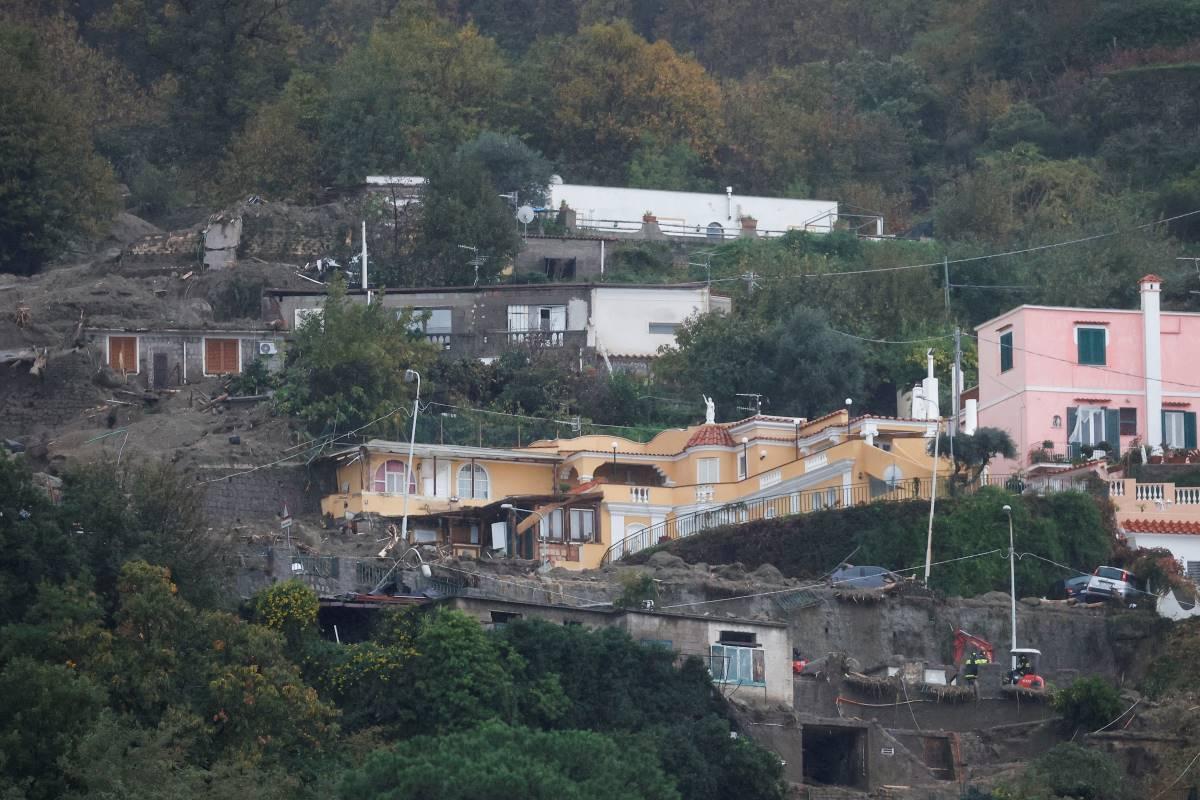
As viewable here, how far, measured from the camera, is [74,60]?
89750mm

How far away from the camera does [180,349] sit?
220 feet

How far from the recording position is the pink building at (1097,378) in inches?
2352

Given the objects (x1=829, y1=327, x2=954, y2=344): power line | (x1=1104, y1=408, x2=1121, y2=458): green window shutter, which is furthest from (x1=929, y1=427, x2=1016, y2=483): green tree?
(x1=829, y1=327, x2=954, y2=344): power line

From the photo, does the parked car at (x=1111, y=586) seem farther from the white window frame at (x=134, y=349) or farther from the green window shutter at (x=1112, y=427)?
the white window frame at (x=134, y=349)

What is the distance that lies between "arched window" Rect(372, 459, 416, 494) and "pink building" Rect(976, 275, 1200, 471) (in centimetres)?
1373

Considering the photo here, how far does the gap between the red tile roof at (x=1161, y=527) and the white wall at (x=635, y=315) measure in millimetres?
18543

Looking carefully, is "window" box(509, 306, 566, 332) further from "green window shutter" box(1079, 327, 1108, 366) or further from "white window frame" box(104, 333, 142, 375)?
"green window shutter" box(1079, 327, 1108, 366)

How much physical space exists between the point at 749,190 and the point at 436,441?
2799cm

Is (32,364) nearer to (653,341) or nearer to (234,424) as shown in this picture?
(234,424)

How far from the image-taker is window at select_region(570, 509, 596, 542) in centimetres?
5897

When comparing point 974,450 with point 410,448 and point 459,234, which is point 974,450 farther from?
point 459,234

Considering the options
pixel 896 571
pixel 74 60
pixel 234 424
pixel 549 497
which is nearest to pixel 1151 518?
pixel 896 571

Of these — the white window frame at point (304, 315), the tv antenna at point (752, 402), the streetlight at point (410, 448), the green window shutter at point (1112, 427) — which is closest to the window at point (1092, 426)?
the green window shutter at point (1112, 427)

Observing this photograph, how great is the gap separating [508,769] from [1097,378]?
2402 cm
